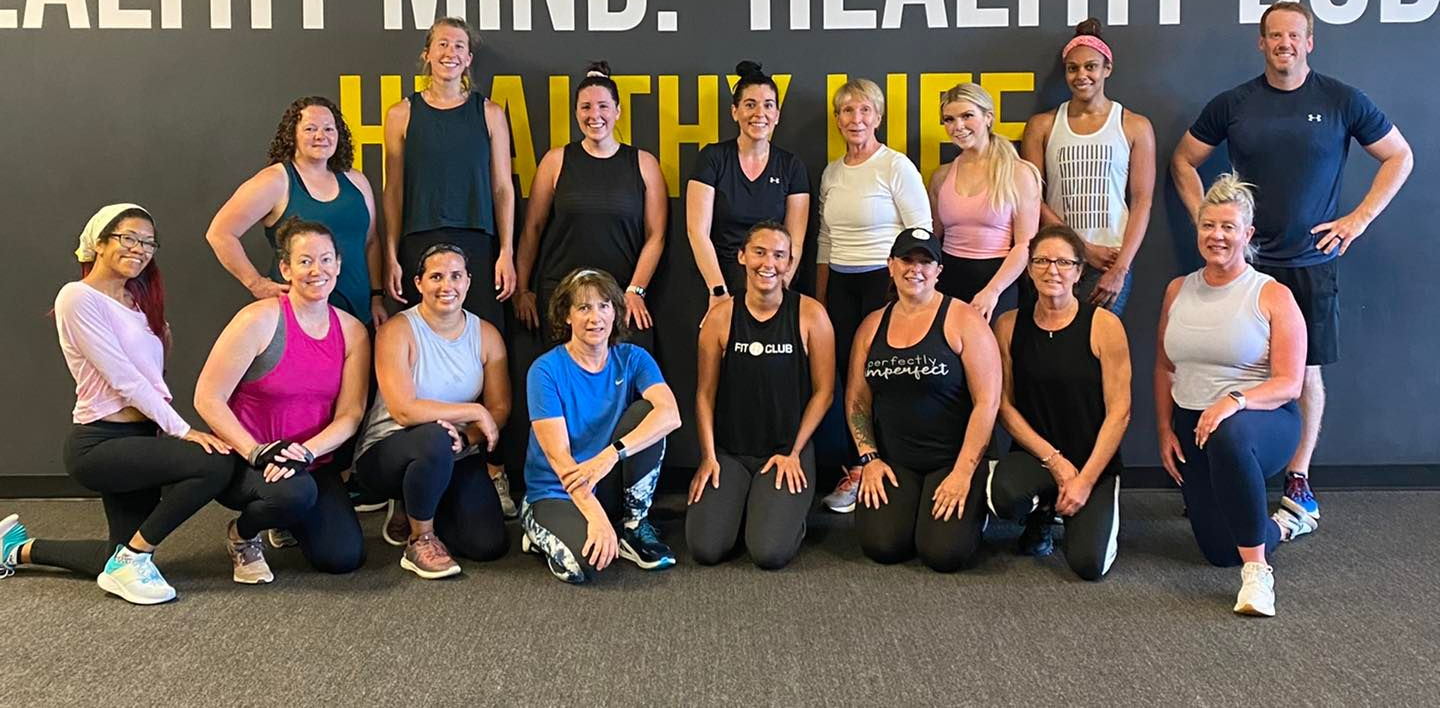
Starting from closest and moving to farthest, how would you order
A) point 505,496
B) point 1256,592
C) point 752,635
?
point 752,635, point 1256,592, point 505,496

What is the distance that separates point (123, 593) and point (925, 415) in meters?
2.47

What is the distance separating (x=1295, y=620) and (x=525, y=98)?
3263 mm

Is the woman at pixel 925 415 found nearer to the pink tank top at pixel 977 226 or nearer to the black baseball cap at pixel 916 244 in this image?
the black baseball cap at pixel 916 244

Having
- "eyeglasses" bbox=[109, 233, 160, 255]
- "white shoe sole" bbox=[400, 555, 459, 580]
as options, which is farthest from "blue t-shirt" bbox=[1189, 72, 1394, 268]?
"eyeglasses" bbox=[109, 233, 160, 255]

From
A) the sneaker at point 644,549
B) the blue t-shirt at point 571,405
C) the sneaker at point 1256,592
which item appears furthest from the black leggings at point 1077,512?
the blue t-shirt at point 571,405

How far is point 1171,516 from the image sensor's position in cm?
387

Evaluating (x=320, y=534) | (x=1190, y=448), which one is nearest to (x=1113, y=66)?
(x=1190, y=448)

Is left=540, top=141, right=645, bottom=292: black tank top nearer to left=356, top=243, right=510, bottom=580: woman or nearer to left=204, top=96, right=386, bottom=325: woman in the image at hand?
left=356, top=243, right=510, bottom=580: woman

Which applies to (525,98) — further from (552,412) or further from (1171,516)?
(1171,516)

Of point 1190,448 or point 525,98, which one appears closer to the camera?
point 1190,448

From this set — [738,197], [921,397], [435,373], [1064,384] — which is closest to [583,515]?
[435,373]

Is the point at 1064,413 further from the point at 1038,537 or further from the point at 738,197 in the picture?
the point at 738,197

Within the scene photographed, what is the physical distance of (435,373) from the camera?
337 cm

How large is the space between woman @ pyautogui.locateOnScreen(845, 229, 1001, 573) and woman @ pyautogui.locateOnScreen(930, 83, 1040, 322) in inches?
15.8
